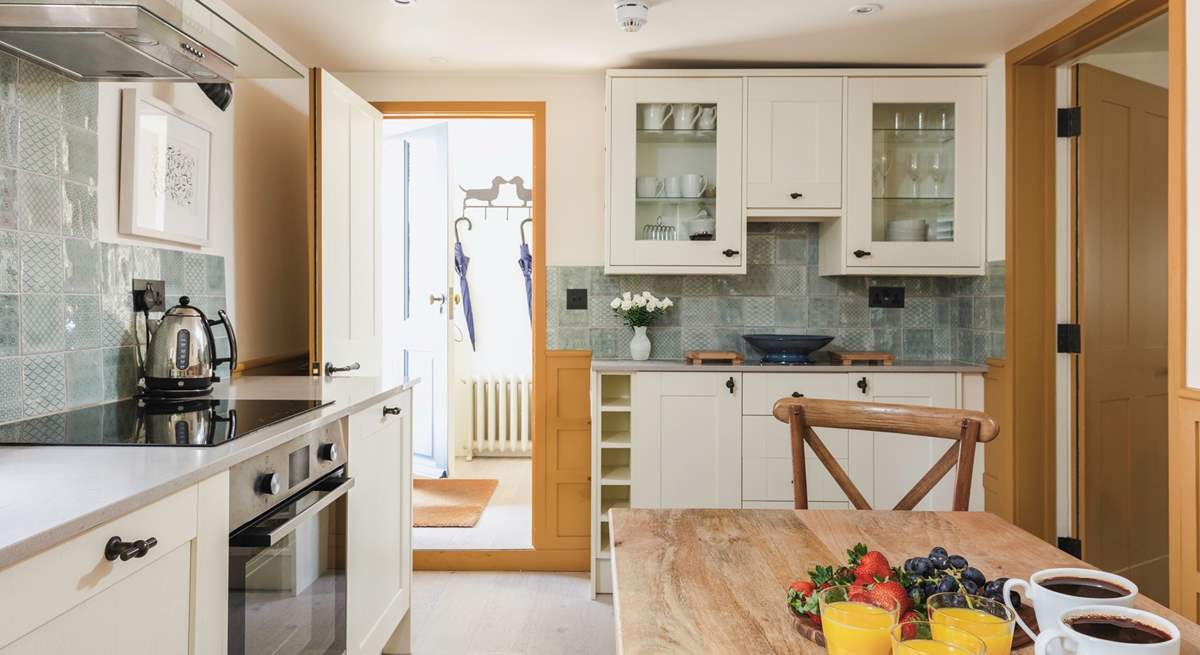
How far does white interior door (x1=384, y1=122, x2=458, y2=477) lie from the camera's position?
160 inches

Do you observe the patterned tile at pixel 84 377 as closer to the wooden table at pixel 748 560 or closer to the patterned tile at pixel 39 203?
the patterned tile at pixel 39 203

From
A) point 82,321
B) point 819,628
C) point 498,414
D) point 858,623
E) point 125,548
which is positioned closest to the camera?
point 858,623

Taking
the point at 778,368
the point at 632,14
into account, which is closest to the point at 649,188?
the point at 632,14

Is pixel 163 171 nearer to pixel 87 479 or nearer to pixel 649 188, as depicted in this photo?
pixel 87 479

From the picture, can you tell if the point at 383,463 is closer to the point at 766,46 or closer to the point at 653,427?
the point at 653,427

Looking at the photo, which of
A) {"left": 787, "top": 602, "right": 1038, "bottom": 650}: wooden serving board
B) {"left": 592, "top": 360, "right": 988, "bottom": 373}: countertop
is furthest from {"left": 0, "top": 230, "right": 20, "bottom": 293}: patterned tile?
{"left": 592, "top": 360, "right": 988, "bottom": 373}: countertop

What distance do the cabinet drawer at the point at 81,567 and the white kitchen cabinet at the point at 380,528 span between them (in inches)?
30.7

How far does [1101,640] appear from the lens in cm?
65

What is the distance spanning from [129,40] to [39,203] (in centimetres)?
48

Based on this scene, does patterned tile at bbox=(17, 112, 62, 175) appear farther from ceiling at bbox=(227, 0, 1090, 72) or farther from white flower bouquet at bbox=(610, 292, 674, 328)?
white flower bouquet at bbox=(610, 292, 674, 328)

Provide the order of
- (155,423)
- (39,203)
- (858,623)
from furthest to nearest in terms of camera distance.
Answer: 1. (39,203)
2. (155,423)
3. (858,623)

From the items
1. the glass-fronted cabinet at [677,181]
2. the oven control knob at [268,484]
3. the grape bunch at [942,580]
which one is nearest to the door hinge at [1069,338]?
the glass-fronted cabinet at [677,181]

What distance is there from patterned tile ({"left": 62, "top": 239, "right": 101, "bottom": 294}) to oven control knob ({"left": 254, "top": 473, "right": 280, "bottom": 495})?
2.59ft

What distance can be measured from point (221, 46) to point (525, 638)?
214cm
